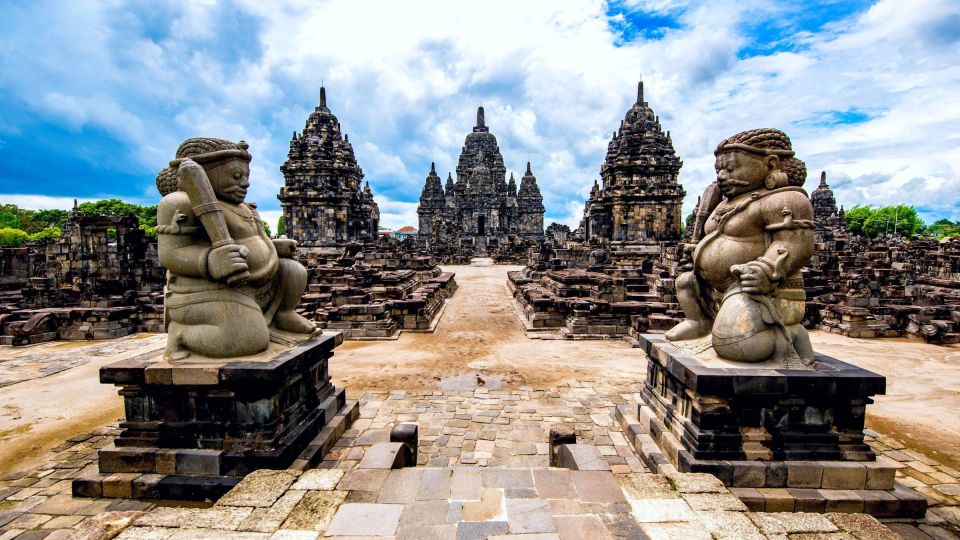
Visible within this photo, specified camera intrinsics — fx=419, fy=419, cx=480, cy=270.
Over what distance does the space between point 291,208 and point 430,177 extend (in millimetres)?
28531

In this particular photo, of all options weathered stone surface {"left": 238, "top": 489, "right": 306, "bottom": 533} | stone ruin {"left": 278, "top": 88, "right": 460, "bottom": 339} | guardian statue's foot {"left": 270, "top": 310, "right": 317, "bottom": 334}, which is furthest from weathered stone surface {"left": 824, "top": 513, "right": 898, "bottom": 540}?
stone ruin {"left": 278, "top": 88, "right": 460, "bottom": 339}

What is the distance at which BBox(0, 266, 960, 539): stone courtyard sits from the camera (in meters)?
2.40

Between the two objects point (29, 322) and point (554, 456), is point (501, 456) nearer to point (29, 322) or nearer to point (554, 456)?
point (554, 456)

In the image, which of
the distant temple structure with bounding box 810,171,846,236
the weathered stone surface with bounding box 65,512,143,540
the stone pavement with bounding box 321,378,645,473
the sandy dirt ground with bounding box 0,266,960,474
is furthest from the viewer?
the distant temple structure with bounding box 810,171,846,236

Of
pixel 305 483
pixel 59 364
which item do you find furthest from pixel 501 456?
pixel 59 364

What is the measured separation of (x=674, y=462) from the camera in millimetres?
3621

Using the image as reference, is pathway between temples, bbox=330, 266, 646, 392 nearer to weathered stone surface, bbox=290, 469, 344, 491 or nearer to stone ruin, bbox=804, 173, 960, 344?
weathered stone surface, bbox=290, 469, 344, 491

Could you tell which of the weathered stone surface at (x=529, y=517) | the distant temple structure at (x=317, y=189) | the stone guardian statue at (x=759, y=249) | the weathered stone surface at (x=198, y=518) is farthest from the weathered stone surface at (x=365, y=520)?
the distant temple structure at (x=317, y=189)

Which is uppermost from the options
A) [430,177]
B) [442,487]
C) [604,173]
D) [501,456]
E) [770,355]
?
[430,177]

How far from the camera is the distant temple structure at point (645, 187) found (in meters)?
24.7

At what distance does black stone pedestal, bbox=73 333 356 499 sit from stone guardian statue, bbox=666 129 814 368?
387 centimetres

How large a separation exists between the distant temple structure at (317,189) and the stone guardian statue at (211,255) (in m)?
23.8

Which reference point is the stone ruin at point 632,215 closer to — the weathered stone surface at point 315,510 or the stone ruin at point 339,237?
the stone ruin at point 339,237

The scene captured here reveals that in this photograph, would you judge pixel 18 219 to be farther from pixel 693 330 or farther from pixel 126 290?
pixel 693 330
